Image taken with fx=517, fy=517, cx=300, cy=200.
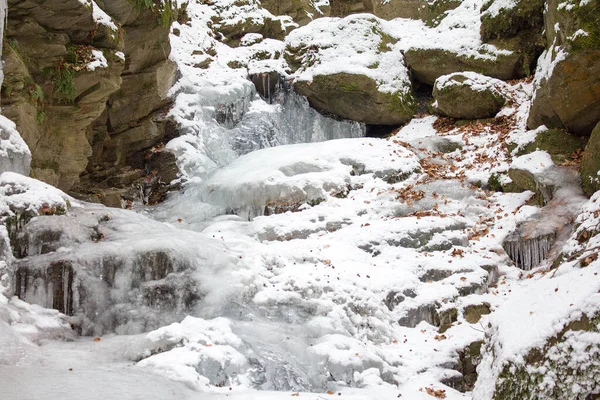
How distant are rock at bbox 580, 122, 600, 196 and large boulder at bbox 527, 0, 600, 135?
1034mm

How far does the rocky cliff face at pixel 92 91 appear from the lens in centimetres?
918

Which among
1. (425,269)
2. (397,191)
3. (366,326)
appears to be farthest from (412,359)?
(397,191)

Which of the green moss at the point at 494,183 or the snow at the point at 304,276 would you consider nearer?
the snow at the point at 304,276

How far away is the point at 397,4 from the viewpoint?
67.3 ft

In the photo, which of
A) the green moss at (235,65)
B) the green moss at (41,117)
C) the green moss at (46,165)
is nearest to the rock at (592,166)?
the green moss at (41,117)

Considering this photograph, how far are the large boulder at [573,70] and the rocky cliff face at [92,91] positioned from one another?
8.58 m

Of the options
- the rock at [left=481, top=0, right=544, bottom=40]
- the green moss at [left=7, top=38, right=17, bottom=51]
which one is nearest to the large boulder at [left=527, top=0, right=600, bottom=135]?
the rock at [left=481, top=0, right=544, bottom=40]

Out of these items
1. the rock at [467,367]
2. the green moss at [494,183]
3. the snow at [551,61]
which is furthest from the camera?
the green moss at [494,183]

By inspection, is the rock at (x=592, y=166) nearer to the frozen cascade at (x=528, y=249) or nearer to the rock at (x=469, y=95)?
the frozen cascade at (x=528, y=249)

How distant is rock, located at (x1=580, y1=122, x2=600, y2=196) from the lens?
27.7 ft

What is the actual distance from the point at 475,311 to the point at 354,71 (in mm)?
10023

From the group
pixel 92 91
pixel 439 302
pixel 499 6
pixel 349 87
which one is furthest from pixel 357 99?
pixel 439 302

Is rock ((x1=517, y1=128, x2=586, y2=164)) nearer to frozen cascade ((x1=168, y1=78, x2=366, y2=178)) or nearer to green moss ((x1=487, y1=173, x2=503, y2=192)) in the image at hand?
green moss ((x1=487, y1=173, x2=503, y2=192))

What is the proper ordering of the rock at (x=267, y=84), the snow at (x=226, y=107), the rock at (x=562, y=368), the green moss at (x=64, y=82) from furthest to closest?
1. the rock at (x=267, y=84)
2. the snow at (x=226, y=107)
3. the green moss at (x=64, y=82)
4. the rock at (x=562, y=368)
